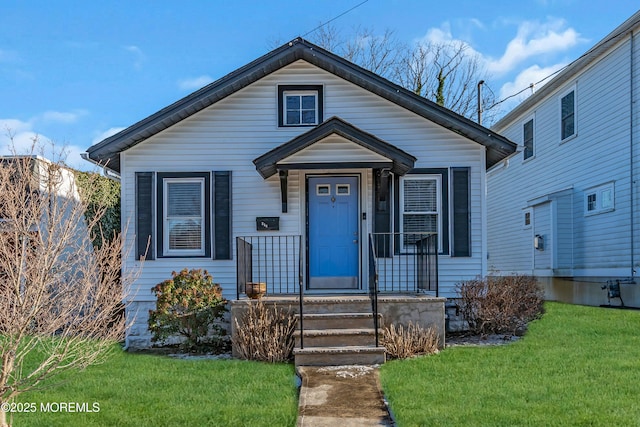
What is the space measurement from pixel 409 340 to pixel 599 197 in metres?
8.26

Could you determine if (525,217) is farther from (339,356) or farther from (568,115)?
(339,356)

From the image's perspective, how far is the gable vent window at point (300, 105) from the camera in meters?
10.3

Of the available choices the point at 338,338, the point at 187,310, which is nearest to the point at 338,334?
the point at 338,338

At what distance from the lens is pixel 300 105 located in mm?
10406

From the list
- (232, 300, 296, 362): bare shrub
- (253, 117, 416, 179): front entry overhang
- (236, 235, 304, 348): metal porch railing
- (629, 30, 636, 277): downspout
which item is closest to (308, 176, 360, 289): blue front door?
(236, 235, 304, 348): metal porch railing

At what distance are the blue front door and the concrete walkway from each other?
9.54 ft

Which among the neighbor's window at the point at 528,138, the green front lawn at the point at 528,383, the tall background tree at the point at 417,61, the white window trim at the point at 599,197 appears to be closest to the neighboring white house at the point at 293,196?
the green front lawn at the point at 528,383

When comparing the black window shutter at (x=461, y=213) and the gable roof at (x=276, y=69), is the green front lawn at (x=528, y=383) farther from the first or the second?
the gable roof at (x=276, y=69)

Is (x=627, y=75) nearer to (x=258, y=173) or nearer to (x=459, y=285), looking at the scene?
(x=459, y=285)

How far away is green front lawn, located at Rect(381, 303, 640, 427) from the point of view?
16.3 ft

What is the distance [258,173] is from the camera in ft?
33.3

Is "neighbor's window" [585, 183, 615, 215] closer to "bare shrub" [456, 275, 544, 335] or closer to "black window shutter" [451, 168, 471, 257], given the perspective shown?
"bare shrub" [456, 275, 544, 335]

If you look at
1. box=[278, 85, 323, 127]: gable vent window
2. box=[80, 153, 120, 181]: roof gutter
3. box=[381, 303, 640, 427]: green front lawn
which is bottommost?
box=[381, 303, 640, 427]: green front lawn

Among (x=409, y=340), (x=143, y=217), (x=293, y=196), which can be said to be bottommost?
(x=409, y=340)
